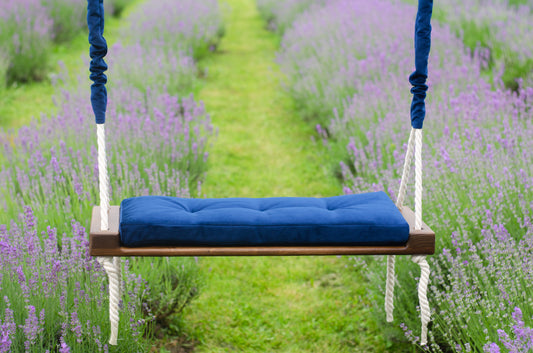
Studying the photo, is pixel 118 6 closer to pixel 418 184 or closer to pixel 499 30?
pixel 499 30

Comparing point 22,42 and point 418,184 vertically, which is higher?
point 22,42

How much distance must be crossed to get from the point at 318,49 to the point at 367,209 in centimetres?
455

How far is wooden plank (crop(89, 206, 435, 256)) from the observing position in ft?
6.61

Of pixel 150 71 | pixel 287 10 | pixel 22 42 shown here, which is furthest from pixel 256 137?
pixel 287 10

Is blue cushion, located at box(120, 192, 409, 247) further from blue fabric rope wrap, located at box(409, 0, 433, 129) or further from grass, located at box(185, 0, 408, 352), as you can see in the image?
grass, located at box(185, 0, 408, 352)

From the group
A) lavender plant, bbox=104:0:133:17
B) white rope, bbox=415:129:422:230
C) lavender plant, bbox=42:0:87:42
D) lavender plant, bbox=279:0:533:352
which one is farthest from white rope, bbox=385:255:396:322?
lavender plant, bbox=104:0:133:17

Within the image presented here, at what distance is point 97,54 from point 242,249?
2.78ft

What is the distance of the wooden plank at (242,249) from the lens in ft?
6.61

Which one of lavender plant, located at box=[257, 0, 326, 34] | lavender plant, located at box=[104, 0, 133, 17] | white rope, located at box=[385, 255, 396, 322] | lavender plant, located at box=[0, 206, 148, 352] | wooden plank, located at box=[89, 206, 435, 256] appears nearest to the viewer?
wooden plank, located at box=[89, 206, 435, 256]

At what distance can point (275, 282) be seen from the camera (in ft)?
11.3

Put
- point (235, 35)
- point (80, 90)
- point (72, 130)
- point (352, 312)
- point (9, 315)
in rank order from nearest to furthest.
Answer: point (9, 315) → point (352, 312) → point (72, 130) → point (80, 90) → point (235, 35)

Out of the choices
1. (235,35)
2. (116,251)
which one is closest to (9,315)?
(116,251)

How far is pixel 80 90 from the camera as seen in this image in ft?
16.1

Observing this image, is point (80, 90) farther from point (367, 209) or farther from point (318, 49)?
point (367, 209)
